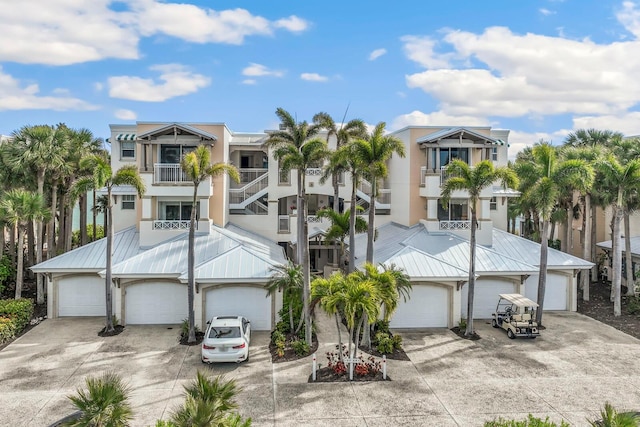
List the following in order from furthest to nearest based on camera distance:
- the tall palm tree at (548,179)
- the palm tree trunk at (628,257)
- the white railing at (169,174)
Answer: the palm tree trunk at (628,257)
the white railing at (169,174)
the tall palm tree at (548,179)

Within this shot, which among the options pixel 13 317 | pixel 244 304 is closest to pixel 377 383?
pixel 244 304

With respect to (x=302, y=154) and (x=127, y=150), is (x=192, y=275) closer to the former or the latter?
(x=302, y=154)

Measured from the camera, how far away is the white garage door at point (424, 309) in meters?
20.4

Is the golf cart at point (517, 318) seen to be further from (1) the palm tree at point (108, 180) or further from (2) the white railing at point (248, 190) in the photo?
(1) the palm tree at point (108, 180)

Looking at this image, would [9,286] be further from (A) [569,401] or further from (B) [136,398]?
(A) [569,401]

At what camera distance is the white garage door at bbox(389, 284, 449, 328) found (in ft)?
67.1

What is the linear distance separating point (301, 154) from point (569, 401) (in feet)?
38.5

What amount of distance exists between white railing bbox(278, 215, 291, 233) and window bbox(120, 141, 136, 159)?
10.3 m

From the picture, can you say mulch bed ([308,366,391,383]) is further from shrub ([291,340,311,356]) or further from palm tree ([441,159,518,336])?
palm tree ([441,159,518,336])

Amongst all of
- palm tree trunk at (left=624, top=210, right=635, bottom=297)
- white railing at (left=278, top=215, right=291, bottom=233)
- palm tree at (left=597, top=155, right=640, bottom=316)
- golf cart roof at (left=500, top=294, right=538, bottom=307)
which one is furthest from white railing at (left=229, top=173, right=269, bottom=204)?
palm tree trunk at (left=624, top=210, right=635, bottom=297)

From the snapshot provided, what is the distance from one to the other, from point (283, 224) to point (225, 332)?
45.0ft

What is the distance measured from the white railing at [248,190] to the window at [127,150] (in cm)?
696

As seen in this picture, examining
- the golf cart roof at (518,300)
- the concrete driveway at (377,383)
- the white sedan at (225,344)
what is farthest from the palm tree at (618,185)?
the white sedan at (225,344)

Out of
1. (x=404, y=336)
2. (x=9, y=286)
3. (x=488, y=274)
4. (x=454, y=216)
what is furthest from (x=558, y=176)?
(x=9, y=286)
